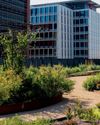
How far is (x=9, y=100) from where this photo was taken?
50.0ft

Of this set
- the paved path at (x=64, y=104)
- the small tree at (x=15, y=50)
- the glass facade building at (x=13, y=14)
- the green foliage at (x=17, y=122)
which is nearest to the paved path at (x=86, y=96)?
the paved path at (x=64, y=104)

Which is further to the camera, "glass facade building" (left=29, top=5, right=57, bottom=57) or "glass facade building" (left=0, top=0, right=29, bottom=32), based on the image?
"glass facade building" (left=29, top=5, right=57, bottom=57)

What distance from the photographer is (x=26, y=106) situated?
15336 mm

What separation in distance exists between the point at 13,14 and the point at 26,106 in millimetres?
88255

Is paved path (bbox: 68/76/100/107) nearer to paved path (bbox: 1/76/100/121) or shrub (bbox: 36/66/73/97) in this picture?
paved path (bbox: 1/76/100/121)

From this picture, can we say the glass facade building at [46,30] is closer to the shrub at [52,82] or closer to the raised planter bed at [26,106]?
the shrub at [52,82]

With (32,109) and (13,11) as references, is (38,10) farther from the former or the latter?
(32,109)

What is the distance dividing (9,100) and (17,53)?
3.65 m

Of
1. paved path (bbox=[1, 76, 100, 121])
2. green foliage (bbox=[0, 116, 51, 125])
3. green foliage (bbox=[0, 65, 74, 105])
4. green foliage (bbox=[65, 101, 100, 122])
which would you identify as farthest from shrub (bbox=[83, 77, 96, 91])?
green foliage (bbox=[0, 116, 51, 125])

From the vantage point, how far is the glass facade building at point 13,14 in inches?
3792

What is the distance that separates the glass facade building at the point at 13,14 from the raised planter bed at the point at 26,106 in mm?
78270

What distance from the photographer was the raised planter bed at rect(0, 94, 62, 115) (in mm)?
14579

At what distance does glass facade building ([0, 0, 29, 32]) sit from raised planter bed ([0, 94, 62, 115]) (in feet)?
257

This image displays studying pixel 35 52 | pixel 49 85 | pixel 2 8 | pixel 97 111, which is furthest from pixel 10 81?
pixel 35 52
